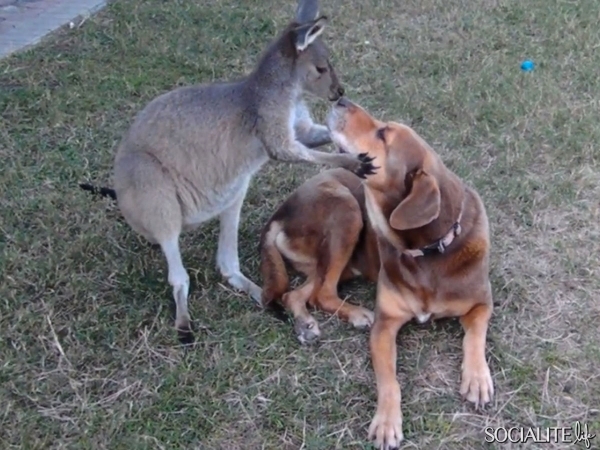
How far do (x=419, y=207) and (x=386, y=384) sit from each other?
70 centimetres

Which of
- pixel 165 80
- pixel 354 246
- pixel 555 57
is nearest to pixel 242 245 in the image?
pixel 354 246

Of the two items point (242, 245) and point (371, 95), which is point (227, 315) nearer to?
point (242, 245)

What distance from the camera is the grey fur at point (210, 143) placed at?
3.54 meters

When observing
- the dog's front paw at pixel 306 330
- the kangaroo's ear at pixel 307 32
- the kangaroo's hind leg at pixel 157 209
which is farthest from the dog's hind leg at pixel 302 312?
the kangaroo's ear at pixel 307 32

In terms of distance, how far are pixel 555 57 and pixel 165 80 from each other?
303 centimetres

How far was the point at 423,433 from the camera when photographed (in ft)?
9.88

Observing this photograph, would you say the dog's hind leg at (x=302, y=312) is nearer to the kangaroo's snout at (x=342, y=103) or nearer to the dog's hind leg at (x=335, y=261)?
the dog's hind leg at (x=335, y=261)

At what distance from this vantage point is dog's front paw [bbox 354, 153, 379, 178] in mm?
3260

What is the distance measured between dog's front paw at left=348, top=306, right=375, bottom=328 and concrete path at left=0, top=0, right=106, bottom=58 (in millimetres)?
4209

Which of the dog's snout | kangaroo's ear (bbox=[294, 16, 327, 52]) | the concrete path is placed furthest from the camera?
the concrete path

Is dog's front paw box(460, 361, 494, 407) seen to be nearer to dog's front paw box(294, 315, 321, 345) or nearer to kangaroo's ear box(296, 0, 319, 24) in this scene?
dog's front paw box(294, 315, 321, 345)

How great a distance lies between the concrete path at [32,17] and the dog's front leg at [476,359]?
468 cm

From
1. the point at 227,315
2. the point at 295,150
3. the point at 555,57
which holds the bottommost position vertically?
the point at 555,57

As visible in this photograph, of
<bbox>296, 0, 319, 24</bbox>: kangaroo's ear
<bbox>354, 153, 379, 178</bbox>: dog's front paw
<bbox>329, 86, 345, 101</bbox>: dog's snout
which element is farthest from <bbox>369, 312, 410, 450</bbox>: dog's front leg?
<bbox>296, 0, 319, 24</bbox>: kangaroo's ear
